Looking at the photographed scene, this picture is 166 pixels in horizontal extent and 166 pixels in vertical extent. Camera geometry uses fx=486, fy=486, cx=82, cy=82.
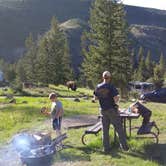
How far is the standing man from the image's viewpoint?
1277 cm

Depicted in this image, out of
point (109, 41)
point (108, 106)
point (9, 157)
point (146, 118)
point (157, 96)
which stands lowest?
point (157, 96)

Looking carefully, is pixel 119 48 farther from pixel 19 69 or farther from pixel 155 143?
pixel 19 69

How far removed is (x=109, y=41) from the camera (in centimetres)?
5425

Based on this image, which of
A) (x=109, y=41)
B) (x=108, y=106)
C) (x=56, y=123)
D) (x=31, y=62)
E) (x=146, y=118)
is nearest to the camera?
(x=108, y=106)

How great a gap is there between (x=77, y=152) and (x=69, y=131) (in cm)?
354

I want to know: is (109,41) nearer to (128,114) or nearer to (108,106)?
(128,114)

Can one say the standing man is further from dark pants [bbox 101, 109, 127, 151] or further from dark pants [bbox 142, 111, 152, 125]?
dark pants [bbox 142, 111, 152, 125]

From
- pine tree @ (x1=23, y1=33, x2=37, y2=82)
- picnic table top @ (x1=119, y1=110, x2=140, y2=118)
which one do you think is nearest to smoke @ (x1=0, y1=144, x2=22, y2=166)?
picnic table top @ (x1=119, y1=110, x2=140, y2=118)

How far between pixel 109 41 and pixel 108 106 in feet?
137

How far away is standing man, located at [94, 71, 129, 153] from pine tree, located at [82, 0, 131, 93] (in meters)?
40.4

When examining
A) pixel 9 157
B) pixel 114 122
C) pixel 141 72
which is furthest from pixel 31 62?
pixel 114 122

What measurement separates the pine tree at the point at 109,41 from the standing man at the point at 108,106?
40386 millimetres

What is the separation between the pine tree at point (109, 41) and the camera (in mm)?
54156

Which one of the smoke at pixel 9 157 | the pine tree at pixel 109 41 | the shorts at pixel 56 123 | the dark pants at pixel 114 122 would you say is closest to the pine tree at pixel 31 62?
the pine tree at pixel 109 41
